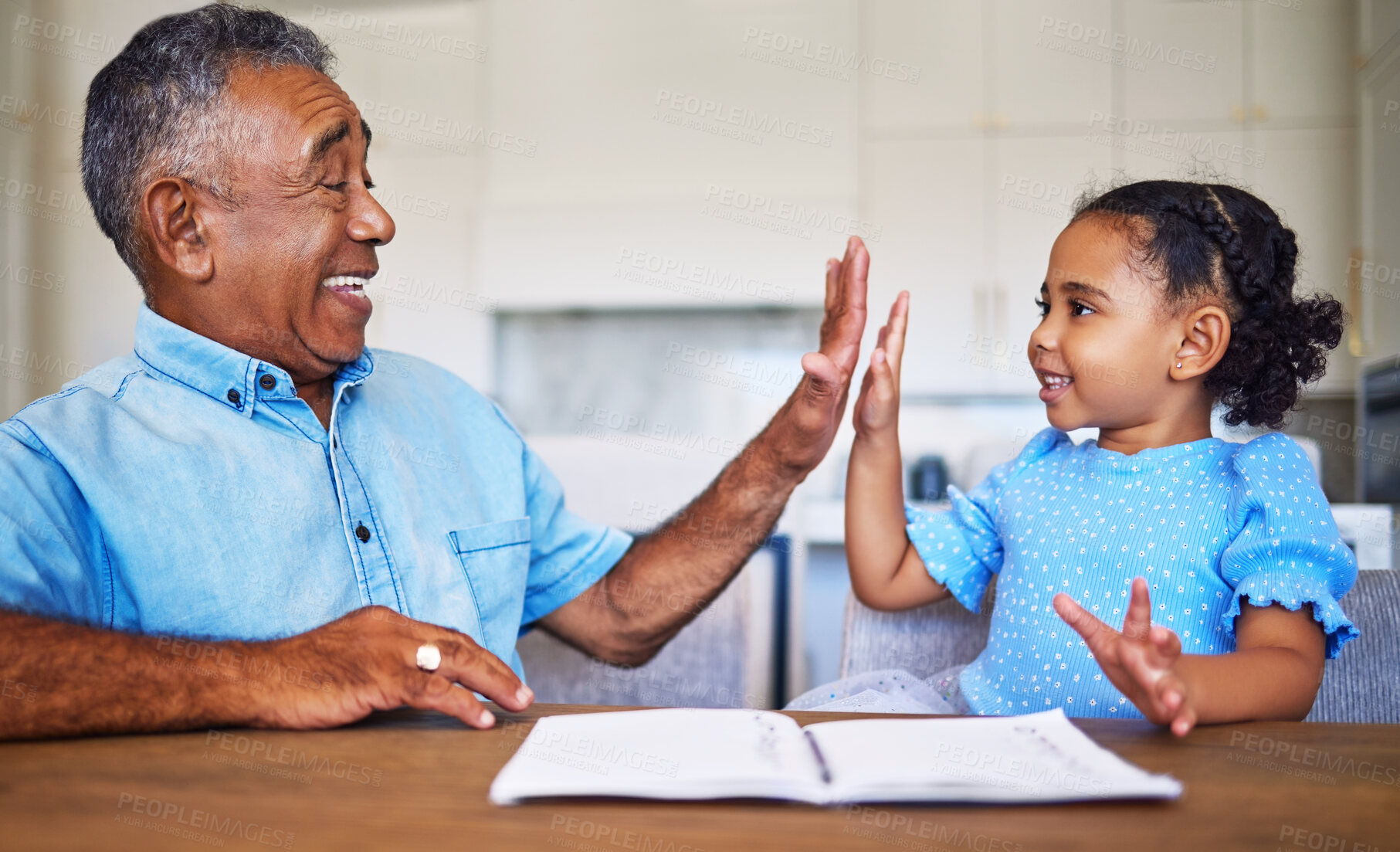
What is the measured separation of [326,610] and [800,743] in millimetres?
564

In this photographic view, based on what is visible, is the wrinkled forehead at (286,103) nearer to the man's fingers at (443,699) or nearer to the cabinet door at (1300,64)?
the man's fingers at (443,699)

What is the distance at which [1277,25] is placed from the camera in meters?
3.25

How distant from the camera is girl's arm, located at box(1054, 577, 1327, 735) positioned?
63 centimetres

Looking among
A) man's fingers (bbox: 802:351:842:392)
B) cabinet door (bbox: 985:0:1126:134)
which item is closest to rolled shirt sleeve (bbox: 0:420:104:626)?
man's fingers (bbox: 802:351:842:392)

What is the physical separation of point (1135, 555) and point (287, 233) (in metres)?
0.95

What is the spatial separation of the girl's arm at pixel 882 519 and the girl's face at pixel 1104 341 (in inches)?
6.7

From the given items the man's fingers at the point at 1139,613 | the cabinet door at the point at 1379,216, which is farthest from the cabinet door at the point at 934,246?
the man's fingers at the point at 1139,613

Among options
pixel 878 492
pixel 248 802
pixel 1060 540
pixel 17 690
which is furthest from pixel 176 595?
pixel 1060 540

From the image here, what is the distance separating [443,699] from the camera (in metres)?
0.67

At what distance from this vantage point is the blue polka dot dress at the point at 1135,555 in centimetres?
87

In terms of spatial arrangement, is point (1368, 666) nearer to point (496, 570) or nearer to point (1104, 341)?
point (1104, 341)

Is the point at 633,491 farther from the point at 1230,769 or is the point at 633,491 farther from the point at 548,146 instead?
the point at 548,146

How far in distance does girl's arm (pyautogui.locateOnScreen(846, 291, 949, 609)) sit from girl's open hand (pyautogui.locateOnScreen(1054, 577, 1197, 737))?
0.52 metres

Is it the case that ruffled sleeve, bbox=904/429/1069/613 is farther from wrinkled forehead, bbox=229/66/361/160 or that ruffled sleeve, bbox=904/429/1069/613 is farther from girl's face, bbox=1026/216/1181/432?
wrinkled forehead, bbox=229/66/361/160
